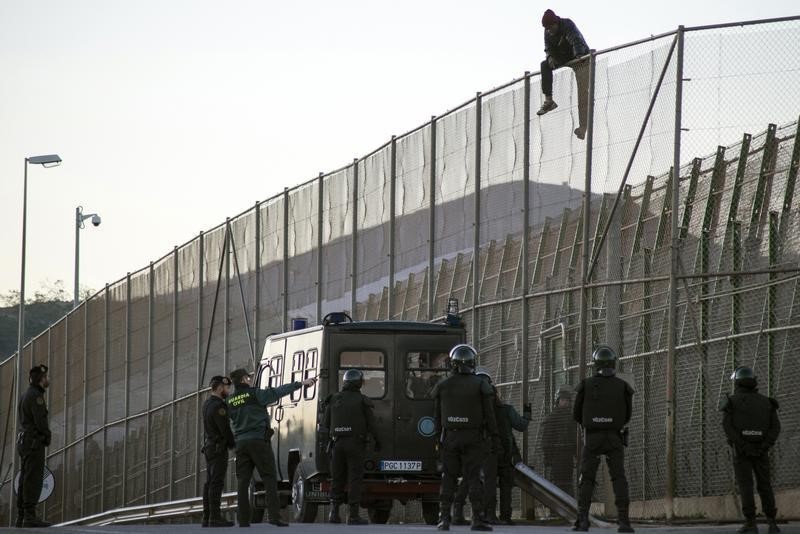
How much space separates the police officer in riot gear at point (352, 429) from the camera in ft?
68.3

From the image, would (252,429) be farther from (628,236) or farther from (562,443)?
(628,236)

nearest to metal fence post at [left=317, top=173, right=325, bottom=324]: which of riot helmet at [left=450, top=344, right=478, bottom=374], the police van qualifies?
the police van

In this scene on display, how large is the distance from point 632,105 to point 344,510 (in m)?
9.30

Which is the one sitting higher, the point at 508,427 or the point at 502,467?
the point at 508,427

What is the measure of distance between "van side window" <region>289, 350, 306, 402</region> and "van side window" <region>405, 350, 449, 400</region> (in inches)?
59.6

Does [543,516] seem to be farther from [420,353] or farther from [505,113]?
[505,113]

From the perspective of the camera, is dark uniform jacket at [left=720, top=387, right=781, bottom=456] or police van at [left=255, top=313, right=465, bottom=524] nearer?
dark uniform jacket at [left=720, top=387, right=781, bottom=456]

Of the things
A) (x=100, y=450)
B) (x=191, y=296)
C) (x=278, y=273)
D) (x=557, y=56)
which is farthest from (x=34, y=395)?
(x=100, y=450)

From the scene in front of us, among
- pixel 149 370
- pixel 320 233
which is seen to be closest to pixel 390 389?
pixel 320 233

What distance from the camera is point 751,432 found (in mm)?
17438

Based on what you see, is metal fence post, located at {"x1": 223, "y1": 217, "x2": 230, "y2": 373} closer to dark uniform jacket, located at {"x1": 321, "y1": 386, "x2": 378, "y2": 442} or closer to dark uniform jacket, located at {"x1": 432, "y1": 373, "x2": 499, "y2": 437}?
dark uniform jacket, located at {"x1": 321, "y1": 386, "x2": 378, "y2": 442}

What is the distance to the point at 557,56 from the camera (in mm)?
23750

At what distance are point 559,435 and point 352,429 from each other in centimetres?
328

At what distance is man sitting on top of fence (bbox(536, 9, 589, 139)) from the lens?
23297 millimetres
